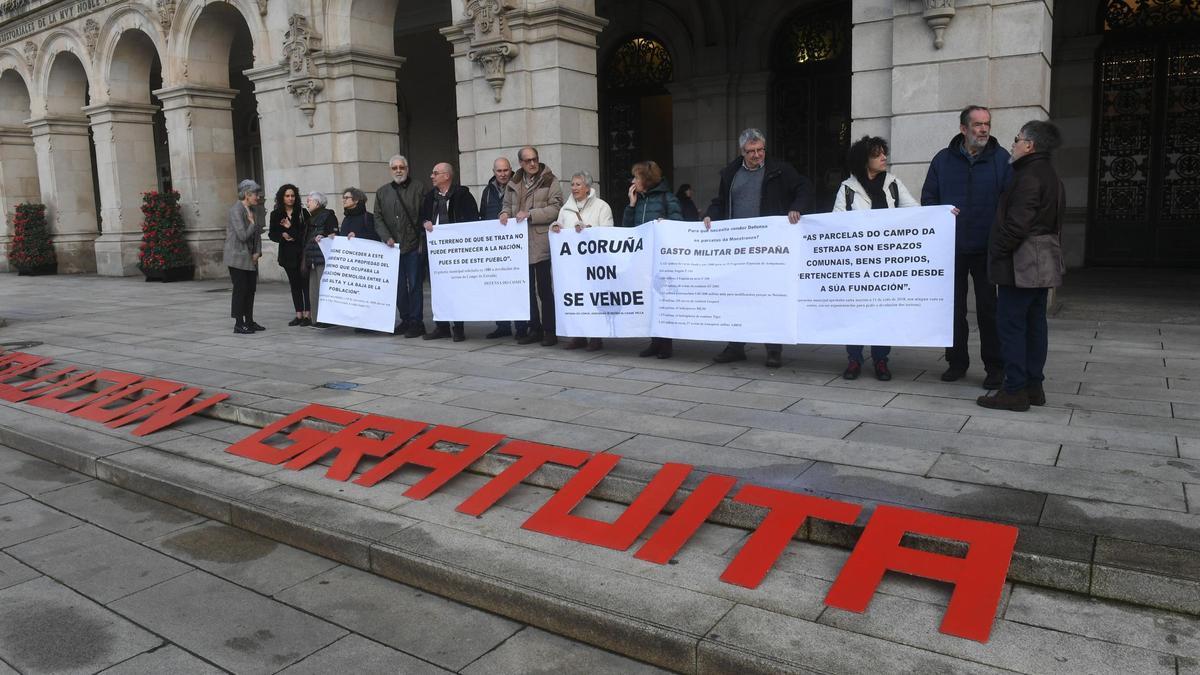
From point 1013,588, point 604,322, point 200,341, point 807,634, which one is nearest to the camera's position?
point 807,634

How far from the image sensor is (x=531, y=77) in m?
12.1

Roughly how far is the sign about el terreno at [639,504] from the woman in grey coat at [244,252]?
11.9 ft

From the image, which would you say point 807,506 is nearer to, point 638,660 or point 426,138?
point 638,660

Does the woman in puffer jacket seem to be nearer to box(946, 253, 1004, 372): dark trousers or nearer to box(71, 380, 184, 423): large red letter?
box(946, 253, 1004, 372): dark trousers

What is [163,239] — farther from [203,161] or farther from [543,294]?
[543,294]

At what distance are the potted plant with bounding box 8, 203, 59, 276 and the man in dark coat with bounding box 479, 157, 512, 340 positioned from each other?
1912 centimetres

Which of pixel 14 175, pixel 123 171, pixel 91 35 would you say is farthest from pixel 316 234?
pixel 14 175

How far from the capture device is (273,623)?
3.62 m

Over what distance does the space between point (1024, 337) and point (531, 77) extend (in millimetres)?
8215

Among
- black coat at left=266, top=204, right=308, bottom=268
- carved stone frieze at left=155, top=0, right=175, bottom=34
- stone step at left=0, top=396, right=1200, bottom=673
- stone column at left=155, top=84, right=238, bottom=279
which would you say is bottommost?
stone step at left=0, top=396, right=1200, bottom=673

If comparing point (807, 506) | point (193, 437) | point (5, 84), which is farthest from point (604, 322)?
point (5, 84)

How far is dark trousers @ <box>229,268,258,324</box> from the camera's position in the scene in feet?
34.7

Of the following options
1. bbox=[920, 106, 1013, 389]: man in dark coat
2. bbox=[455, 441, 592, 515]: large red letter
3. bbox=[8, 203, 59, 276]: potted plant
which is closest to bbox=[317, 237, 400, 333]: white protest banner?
bbox=[455, 441, 592, 515]: large red letter

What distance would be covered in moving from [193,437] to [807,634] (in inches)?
191
